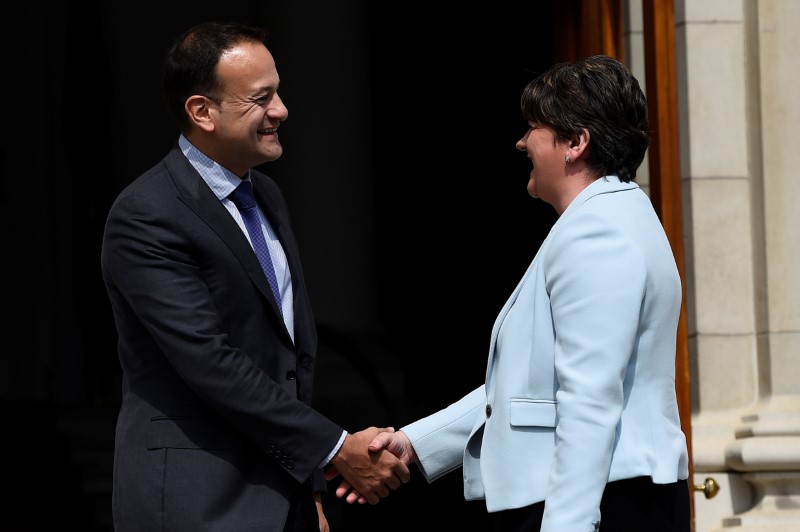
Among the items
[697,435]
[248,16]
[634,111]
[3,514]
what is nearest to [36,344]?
[3,514]

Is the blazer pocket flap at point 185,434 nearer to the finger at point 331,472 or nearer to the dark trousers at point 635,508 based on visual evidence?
the finger at point 331,472

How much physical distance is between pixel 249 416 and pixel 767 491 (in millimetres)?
2742

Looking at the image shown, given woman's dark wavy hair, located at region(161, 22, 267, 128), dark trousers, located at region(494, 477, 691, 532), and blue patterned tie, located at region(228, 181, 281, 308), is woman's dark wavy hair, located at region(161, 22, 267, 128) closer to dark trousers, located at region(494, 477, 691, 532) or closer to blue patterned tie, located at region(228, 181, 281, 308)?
blue patterned tie, located at region(228, 181, 281, 308)

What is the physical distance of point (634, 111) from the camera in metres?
2.66

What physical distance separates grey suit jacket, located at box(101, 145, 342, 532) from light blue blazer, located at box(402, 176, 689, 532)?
504 mm

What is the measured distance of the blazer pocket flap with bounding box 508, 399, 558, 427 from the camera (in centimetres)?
254

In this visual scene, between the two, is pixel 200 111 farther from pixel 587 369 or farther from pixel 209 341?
pixel 587 369

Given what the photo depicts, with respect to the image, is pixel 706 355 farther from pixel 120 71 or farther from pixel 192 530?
pixel 120 71

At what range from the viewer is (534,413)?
2.54m

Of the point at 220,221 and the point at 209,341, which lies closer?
the point at 209,341

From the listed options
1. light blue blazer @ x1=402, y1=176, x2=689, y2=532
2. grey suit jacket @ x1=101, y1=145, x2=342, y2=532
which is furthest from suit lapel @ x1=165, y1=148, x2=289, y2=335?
light blue blazer @ x1=402, y1=176, x2=689, y2=532

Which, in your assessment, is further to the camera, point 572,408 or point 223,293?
point 223,293

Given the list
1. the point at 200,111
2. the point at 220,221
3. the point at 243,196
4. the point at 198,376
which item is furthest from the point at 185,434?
the point at 200,111

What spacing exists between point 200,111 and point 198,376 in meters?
0.63
